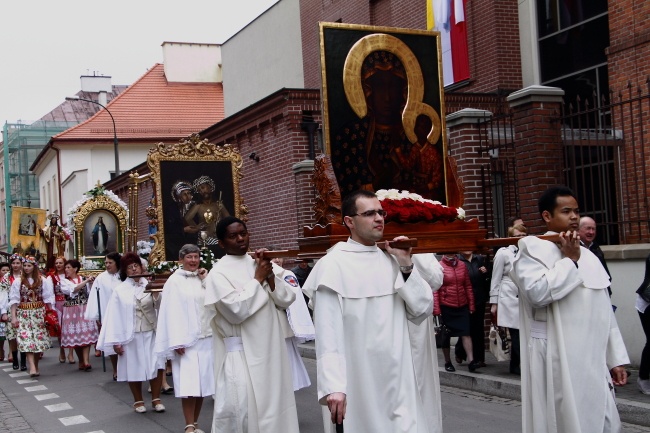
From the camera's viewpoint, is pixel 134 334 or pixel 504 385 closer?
pixel 504 385

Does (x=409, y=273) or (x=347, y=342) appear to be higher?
(x=409, y=273)

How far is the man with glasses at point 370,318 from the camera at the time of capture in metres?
5.33

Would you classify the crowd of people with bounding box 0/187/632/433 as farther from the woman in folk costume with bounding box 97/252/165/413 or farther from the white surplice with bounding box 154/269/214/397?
the woman in folk costume with bounding box 97/252/165/413

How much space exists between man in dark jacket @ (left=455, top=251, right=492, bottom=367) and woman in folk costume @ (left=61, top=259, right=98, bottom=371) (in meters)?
7.33

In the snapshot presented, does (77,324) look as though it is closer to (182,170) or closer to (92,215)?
(182,170)

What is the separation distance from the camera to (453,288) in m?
11.7

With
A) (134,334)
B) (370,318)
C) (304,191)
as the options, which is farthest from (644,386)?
(304,191)

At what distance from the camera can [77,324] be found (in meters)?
16.6

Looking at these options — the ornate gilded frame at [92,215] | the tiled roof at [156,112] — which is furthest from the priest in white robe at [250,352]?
the tiled roof at [156,112]

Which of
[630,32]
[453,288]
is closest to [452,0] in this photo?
[630,32]

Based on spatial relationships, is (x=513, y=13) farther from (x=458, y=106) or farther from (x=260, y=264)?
(x=260, y=264)

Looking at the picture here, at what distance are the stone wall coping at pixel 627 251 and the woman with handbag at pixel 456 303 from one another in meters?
1.75

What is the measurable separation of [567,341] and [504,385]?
5.08 meters

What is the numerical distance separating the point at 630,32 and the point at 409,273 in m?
11.7
